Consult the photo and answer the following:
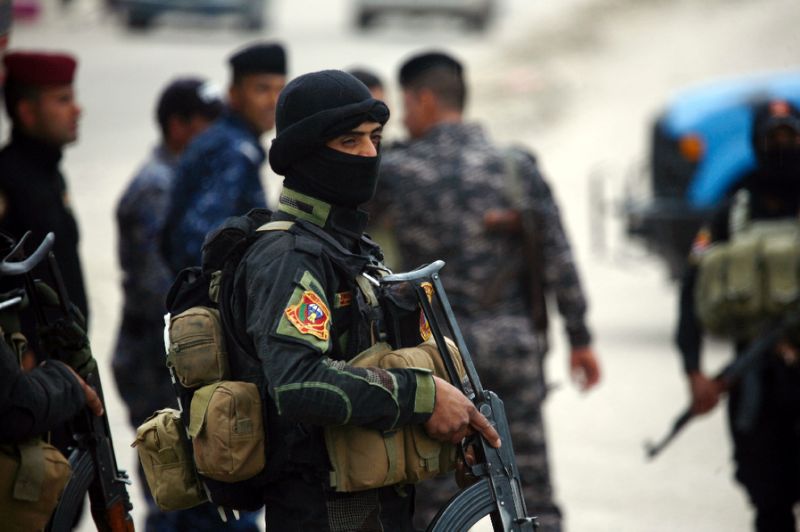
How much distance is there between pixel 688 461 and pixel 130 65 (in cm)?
1808

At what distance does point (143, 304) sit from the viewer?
20.4 feet

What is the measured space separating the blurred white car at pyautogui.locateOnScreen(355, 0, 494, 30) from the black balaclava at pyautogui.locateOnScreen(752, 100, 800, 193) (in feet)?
77.2

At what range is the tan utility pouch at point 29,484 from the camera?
3.55 metres

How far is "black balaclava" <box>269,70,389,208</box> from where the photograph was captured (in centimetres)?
347

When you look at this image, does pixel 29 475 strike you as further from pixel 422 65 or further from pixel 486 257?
pixel 422 65

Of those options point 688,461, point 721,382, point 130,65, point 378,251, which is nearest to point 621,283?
point 688,461

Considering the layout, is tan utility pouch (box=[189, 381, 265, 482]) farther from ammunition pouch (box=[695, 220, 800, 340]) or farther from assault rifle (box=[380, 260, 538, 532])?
ammunition pouch (box=[695, 220, 800, 340])

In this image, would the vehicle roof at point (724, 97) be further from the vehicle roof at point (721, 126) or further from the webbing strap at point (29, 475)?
the webbing strap at point (29, 475)

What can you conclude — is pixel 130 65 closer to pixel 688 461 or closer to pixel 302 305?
pixel 688 461

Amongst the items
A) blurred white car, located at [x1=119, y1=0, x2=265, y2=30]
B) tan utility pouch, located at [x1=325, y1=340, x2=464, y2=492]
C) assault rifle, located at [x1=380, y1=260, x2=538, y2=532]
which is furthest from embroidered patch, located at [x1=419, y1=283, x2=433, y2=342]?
blurred white car, located at [x1=119, y1=0, x2=265, y2=30]

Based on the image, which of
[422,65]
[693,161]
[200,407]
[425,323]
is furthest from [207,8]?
[200,407]

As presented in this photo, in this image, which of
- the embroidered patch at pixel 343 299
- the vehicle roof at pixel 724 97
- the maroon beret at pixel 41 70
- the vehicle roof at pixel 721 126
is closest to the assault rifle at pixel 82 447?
the embroidered patch at pixel 343 299

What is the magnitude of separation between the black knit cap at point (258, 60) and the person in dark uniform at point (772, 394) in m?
A: 1.87

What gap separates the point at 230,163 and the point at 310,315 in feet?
7.76
